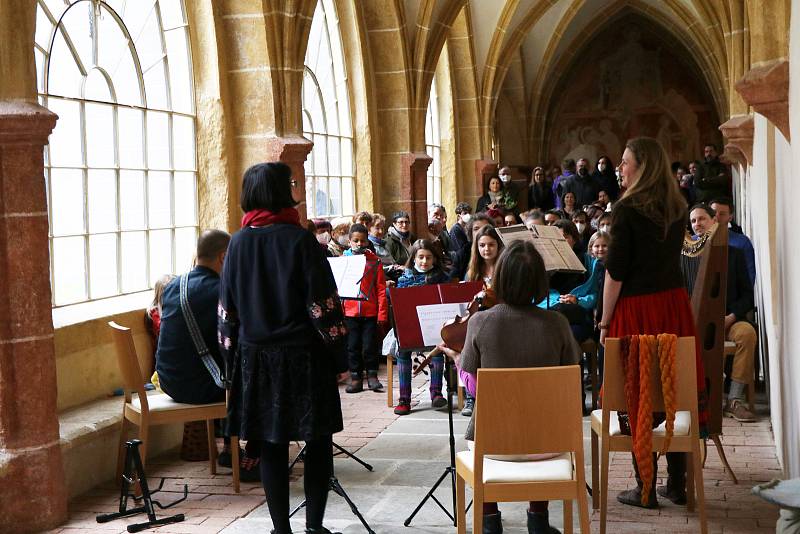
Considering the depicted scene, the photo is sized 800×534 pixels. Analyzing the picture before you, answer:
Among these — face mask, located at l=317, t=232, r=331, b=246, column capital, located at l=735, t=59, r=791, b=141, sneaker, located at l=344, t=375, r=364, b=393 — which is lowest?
sneaker, located at l=344, t=375, r=364, b=393

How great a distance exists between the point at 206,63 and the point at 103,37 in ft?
4.52

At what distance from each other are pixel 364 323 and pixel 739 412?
2940 millimetres

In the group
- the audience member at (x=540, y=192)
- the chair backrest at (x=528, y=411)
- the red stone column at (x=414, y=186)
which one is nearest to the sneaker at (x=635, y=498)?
the chair backrest at (x=528, y=411)

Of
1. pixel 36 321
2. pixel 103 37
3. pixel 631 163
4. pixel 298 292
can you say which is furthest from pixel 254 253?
pixel 103 37

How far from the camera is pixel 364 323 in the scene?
8.29m

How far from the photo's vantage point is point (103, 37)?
270 inches

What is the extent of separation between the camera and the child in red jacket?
8125 millimetres

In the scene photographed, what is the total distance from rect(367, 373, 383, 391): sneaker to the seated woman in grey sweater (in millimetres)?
4167

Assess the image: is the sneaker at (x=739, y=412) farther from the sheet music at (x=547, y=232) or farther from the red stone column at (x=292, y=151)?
the red stone column at (x=292, y=151)

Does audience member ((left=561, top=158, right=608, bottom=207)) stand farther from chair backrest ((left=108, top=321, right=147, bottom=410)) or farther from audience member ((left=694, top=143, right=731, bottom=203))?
chair backrest ((left=108, top=321, right=147, bottom=410))

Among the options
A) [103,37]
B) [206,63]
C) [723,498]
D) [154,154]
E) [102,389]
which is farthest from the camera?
[206,63]

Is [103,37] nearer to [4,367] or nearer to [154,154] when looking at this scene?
[154,154]

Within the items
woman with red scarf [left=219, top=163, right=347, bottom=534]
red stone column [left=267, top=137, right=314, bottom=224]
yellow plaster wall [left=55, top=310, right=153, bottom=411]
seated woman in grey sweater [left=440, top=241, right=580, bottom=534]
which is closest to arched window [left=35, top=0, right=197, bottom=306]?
yellow plaster wall [left=55, top=310, right=153, bottom=411]

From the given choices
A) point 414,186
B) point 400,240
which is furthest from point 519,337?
point 414,186
